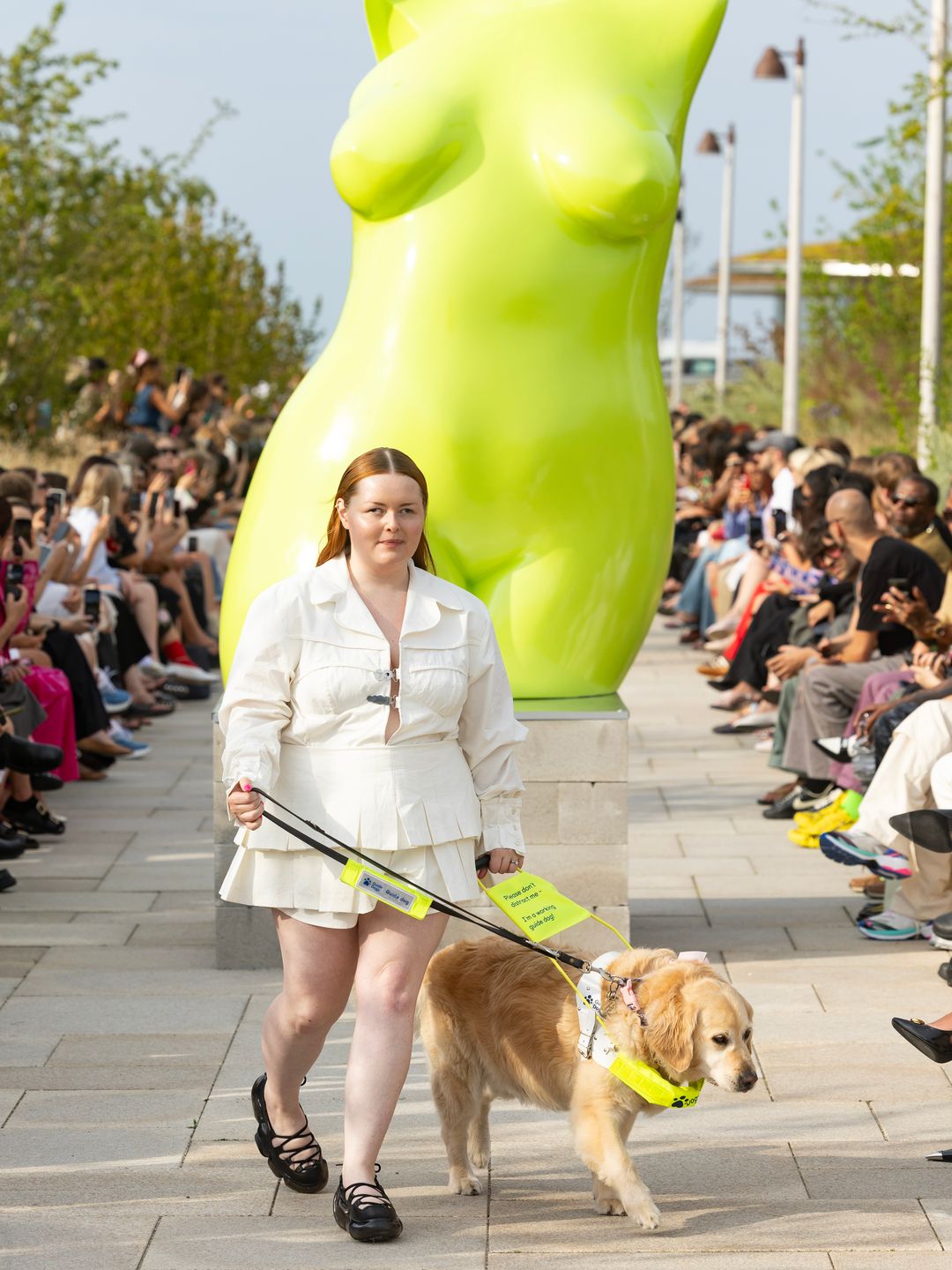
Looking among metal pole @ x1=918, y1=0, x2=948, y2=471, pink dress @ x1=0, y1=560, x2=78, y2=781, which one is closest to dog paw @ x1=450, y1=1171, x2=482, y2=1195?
pink dress @ x1=0, y1=560, x2=78, y2=781

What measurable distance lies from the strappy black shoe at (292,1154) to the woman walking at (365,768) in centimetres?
21

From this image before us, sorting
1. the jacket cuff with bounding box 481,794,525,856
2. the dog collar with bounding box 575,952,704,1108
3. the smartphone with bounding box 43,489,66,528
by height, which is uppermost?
the smartphone with bounding box 43,489,66,528

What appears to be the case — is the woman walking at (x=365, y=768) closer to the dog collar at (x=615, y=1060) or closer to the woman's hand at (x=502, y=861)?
the woman's hand at (x=502, y=861)

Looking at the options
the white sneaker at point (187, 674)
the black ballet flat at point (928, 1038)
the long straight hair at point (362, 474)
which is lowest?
the white sneaker at point (187, 674)

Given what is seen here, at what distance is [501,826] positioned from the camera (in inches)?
175

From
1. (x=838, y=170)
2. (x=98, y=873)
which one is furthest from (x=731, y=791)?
(x=838, y=170)

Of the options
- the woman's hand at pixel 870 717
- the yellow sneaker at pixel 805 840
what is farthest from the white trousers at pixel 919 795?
the yellow sneaker at pixel 805 840

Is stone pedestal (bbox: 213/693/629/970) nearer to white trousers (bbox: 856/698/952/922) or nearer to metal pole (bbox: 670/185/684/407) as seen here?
white trousers (bbox: 856/698/952/922)

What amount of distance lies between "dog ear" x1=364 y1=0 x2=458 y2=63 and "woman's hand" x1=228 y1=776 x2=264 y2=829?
3.40 metres

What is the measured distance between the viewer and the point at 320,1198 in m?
4.62

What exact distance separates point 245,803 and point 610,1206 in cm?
129

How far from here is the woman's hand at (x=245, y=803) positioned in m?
4.12

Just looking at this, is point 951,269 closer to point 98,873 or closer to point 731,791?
point 731,791

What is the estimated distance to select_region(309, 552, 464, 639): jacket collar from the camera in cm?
433
